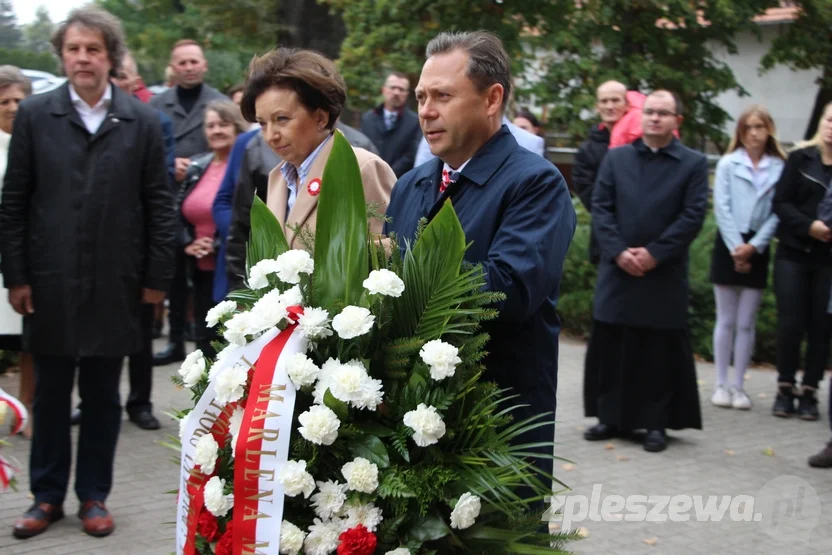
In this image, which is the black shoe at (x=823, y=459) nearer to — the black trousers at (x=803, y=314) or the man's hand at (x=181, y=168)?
the black trousers at (x=803, y=314)

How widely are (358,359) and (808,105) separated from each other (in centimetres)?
1973

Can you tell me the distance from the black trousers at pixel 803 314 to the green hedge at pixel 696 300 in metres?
2.16

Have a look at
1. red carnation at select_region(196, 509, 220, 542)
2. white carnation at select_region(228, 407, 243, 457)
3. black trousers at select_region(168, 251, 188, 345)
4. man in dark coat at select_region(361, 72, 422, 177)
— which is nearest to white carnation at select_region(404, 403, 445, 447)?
white carnation at select_region(228, 407, 243, 457)


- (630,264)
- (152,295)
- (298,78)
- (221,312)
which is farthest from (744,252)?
(221,312)

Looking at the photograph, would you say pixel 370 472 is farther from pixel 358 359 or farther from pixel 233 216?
pixel 233 216

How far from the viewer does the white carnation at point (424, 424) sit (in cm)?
240

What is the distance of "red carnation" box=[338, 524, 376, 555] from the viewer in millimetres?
2393

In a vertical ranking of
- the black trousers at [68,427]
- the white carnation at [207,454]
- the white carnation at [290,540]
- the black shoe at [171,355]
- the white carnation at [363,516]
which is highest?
the white carnation at [207,454]

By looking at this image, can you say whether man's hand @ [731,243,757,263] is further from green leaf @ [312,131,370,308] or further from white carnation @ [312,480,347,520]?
white carnation @ [312,480,347,520]

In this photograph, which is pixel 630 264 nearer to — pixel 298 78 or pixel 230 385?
pixel 298 78

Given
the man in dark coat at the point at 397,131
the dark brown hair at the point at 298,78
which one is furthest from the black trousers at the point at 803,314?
the dark brown hair at the point at 298,78

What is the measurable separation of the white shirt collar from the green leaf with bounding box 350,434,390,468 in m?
2.96

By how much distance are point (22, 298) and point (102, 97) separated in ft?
3.18

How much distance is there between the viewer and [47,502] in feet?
16.3
